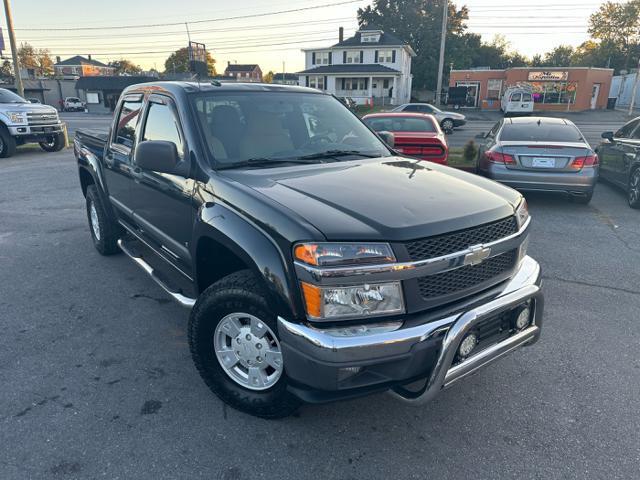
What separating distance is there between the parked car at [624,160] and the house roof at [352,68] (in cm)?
4288

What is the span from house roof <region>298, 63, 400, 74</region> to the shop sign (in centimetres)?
1332

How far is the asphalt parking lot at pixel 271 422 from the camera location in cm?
249

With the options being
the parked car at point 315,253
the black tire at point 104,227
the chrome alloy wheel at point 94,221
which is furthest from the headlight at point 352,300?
the chrome alloy wheel at point 94,221

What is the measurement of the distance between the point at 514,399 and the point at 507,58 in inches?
3324

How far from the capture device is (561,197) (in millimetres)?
8992

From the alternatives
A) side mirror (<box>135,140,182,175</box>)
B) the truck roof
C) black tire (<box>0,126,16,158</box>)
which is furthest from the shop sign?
side mirror (<box>135,140,182,175</box>)

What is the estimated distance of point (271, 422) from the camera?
9.27ft

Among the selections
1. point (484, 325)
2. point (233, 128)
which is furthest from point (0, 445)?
point (484, 325)

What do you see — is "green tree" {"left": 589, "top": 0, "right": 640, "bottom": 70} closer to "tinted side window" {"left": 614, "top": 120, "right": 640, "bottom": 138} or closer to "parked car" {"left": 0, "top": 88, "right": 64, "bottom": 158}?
"tinted side window" {"left": 614, "top": 120, "right": 640, "bottom": 138}

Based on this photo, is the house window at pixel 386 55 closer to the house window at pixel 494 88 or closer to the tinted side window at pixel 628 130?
the house window at pixel 494 88

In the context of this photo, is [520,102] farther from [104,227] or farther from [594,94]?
[104,227]

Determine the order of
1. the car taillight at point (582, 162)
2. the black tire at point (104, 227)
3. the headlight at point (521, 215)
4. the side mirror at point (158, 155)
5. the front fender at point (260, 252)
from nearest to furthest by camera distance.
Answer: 1. the front fender at point (260, 252)
2. the headlight at point (521, 215)
3. the side mirror at point (158, 155)
4. the black tire at point (104, 227)
5. the car taillight at point (582, 162)

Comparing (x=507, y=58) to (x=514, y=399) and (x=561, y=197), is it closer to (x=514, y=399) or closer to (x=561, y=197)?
(x=561, y=197)

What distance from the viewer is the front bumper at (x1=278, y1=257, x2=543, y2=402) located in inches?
86.4
